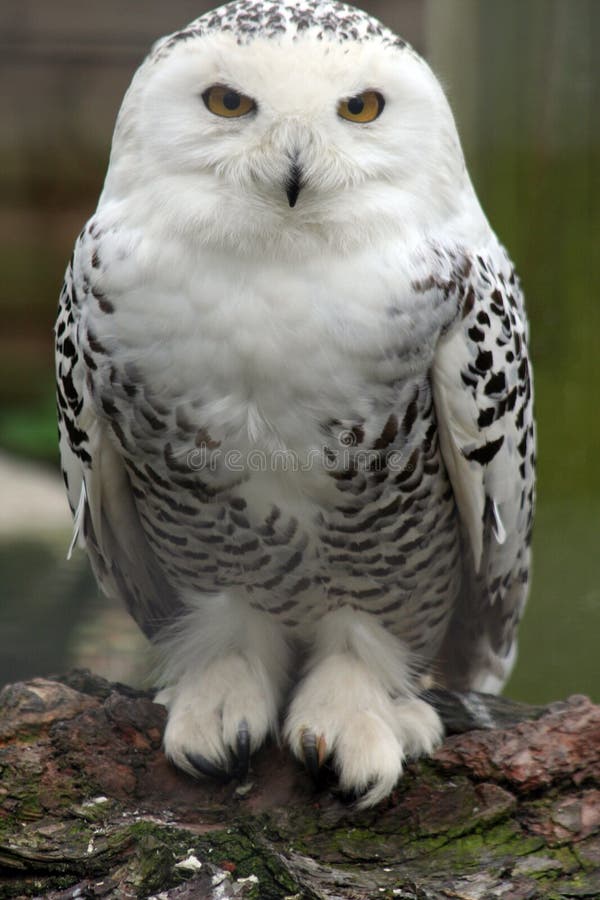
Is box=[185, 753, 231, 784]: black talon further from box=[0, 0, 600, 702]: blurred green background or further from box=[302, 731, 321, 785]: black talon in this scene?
box=[0, 0, 600, 702]: blurred green background

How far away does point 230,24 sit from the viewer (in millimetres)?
1789

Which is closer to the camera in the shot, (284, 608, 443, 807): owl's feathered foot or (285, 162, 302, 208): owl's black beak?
(285, 162, 302, 208): owl's black beak

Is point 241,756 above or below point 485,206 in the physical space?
below

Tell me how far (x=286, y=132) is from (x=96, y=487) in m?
0.72

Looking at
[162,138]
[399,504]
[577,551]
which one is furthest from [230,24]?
[577,551]

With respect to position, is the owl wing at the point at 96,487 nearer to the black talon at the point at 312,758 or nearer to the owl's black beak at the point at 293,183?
the owl's black beak at the point at 293,183

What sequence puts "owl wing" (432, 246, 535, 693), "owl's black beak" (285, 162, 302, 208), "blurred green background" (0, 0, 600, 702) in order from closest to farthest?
"owl's black beak" (285, 162, 302, 208) < "owl wing" (432, 246, 535, 693) < "blurred green background" (0, 0, 600, 702)

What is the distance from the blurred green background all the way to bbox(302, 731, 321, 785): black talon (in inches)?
53.4

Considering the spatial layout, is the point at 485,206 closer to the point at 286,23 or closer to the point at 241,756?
the point at 286,23

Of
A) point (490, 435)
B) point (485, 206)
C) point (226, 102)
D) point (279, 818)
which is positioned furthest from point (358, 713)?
point (485, 206)

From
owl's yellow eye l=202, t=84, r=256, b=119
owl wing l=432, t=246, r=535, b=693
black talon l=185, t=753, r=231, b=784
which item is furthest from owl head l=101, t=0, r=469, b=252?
black talon l=185, t=753, r=231, b=784

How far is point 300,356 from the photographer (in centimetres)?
182

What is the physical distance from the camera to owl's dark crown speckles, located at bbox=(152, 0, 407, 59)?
176 centimetres

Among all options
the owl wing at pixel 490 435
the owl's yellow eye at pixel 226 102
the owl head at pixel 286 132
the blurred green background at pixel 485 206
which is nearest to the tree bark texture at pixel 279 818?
the owl wing at pixel 490 435
